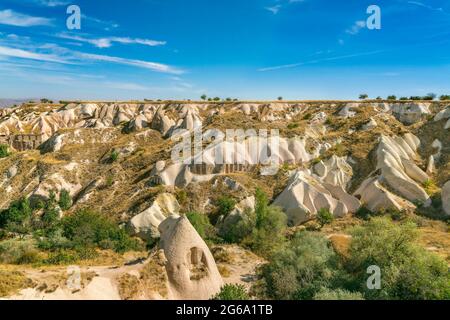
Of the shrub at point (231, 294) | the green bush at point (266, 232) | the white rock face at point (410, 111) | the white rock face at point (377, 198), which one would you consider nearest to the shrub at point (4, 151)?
the green bush at point (266, 232)

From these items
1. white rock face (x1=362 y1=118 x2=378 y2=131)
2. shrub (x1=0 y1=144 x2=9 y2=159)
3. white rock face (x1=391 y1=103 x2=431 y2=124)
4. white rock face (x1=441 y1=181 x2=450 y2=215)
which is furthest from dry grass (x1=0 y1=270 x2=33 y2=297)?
white rock face (x1=391 y1=103 x2=431 y2=124)

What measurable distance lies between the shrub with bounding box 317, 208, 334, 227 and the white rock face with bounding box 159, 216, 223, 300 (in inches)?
697

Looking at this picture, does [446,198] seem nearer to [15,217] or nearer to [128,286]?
[128,286]

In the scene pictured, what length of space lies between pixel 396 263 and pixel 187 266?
11768 millimetres

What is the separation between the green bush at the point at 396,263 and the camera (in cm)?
1884

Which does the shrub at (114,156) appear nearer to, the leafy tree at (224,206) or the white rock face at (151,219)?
the white rock face at (151,219)

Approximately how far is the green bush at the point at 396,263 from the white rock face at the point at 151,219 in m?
18.6

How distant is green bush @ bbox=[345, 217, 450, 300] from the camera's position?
18844 mm

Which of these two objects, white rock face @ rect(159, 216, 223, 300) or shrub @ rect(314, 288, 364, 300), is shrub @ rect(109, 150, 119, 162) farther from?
shrub @ rect(314, 288, 364, 300)

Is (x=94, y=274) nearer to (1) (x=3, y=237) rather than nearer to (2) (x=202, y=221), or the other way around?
(2) (x=202, y=221)

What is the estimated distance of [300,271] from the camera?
22422 mm

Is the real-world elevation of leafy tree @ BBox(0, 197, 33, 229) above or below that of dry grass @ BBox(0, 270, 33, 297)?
below
